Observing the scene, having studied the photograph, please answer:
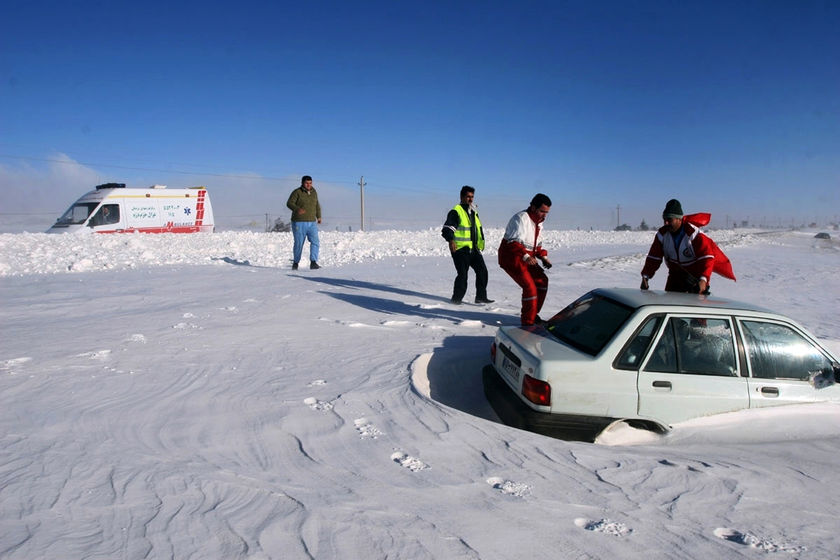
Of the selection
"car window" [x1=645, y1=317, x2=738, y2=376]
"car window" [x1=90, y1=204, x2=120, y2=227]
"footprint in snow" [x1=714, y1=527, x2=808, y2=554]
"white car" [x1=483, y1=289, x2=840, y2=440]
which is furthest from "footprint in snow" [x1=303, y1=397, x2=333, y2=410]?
"car window" [x1=90, y1=204, x2=120, y2=227]

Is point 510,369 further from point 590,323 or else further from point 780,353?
point 780,353

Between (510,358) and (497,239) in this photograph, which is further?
(497,239)

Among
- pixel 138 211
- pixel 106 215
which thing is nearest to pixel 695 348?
pixel 106 215

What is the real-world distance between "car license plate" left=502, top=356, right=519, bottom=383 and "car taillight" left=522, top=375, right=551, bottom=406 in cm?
21

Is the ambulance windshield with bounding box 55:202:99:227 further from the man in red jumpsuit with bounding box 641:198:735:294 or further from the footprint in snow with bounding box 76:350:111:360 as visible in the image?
the man in red jumpsuit with bounding box 641:198:735:294

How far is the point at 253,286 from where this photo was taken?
1013 centimetres

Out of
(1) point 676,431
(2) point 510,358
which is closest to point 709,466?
(1) point 676,431

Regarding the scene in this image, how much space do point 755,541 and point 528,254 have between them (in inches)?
170

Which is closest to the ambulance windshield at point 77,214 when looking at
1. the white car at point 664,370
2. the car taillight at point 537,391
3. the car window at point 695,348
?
the white car at point 664,370

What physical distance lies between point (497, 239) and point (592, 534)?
24847mm

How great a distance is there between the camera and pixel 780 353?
4.30m

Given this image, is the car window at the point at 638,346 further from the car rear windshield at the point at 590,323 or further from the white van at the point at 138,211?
the white van at the point at 138,211

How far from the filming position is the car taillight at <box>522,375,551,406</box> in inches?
157

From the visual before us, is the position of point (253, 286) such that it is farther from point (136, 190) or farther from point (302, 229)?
point (136, 190)
